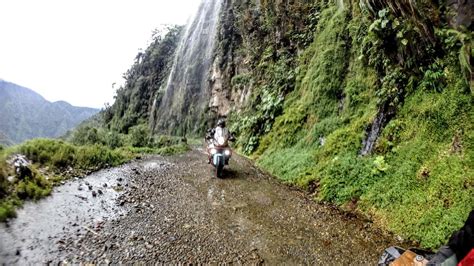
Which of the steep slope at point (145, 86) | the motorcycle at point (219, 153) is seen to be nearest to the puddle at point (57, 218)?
the motorcycle at point (219, 153)

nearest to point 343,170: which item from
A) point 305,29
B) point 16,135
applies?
point 305,29

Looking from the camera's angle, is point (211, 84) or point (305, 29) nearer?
point (305, 29)

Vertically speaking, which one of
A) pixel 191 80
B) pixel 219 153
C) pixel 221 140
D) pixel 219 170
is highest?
pixel 191 80

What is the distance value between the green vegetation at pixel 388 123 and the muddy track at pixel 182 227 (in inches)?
31.8

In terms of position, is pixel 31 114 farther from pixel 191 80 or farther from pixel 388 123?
pixel 388 123

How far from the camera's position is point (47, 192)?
7.23m

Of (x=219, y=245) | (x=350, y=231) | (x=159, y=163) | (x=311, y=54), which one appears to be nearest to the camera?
(x=219, y=245)

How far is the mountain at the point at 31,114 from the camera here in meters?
133

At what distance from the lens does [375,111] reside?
29.9ft

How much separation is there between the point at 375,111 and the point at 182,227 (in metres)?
5.87

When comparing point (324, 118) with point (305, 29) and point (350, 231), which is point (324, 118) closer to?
point (350, 231)

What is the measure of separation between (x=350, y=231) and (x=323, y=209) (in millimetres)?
1220

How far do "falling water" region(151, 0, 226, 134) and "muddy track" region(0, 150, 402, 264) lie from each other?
2281 cm

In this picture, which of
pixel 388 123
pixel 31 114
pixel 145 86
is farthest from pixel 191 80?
pixel 31 114
